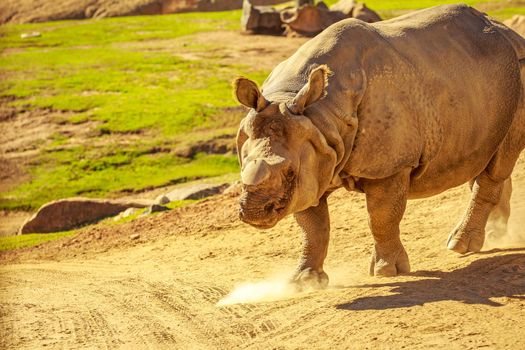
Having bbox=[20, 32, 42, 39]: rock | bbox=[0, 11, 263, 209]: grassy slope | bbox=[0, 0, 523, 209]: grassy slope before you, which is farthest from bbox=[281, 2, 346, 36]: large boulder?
bbox=[20, 32, 42, 39]: rock

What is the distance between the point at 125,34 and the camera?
53438 mm

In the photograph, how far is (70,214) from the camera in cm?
2281

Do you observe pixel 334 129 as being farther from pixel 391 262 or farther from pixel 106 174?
pixel 106 174

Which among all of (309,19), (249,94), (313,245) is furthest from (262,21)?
(249,94)

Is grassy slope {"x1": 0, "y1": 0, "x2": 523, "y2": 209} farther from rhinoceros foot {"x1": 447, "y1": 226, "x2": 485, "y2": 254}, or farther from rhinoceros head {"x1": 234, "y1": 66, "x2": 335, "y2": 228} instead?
rhinoceros head {"x1": 234, "y1": 66, "x2": 335, "y2": 228}

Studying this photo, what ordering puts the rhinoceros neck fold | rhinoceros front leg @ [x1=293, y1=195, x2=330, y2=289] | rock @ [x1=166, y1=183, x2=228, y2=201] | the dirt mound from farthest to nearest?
the dirt mound
rock @ [x1=166, y1=183, x2=228, y2=201]
rhinoceros front leg @ [x1=293, y1=195, x2=330, y2=289]
the rhinoceros neck fold

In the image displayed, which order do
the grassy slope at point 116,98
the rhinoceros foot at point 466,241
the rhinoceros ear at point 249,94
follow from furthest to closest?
the grassy slope at point 116,98 < the rhinoceros foot at point 466,241 < the rhinoceros ear at point 249,94

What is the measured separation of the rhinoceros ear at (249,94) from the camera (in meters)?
9.46

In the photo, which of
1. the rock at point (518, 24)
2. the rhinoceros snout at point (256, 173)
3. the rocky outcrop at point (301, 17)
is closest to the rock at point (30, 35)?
the rocky outcrop at point (301, 17)

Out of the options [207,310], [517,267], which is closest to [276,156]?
[207,310]

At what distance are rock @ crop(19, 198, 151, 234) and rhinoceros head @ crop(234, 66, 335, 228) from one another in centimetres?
1345

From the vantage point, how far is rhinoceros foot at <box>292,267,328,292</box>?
10844mm

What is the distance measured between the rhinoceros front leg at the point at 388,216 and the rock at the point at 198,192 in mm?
11555

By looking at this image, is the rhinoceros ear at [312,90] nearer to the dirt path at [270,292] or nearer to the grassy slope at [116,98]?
the dirt path at [270,292]
